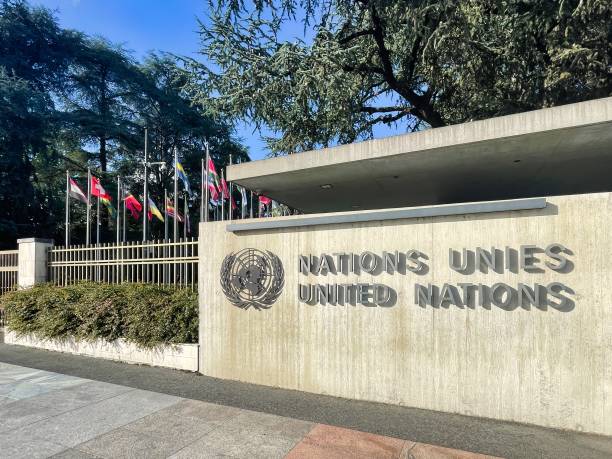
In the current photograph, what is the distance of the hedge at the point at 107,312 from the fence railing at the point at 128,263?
0.31 metres

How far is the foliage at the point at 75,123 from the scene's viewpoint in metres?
23.0

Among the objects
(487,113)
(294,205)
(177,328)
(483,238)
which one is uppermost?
(487,113)

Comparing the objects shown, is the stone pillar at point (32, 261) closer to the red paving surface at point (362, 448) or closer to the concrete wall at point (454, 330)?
the concrete wall at point (454, 330)

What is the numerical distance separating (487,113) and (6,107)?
22.8m

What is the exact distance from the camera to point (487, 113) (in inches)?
528

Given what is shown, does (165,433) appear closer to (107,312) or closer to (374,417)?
(374,417)

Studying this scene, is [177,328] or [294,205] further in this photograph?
[294,205]

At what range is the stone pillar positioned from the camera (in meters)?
10.5

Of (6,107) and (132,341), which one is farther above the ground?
(6,107)

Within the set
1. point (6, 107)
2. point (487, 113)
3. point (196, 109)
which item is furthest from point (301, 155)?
point (196, 109)

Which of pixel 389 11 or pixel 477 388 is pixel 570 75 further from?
pixel 477 388

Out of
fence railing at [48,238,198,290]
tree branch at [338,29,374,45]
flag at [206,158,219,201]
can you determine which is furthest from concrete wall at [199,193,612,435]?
tree branch at [338,29,374,45]

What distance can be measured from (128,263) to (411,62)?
10.9 meters

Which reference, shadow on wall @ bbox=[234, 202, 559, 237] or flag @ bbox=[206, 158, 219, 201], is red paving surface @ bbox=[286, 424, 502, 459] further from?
flag @ bbox=[206, 158, 219, 201]
